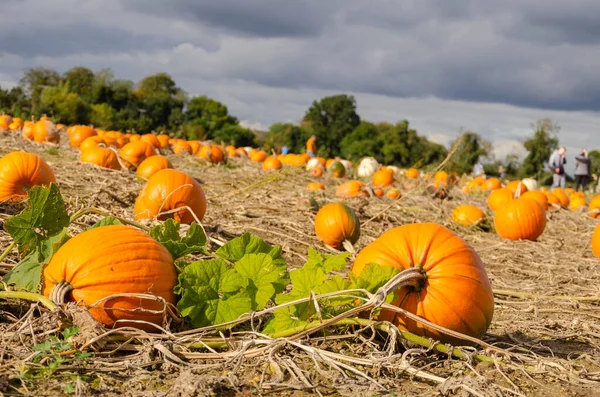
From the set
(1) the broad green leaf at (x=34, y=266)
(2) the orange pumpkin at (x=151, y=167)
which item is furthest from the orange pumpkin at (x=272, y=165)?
(1) the broad green leaf at (x=34, y=266)

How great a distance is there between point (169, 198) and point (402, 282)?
2.86 meters

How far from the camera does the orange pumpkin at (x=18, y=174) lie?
498 centimetres

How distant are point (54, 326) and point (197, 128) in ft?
109

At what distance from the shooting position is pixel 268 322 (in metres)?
2.71

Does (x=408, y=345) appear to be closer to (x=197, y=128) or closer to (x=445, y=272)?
(x=445, y=272)

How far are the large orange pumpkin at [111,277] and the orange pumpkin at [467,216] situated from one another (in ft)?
20.8

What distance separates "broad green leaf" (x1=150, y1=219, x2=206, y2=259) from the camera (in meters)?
2.94

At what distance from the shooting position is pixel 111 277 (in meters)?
2.62

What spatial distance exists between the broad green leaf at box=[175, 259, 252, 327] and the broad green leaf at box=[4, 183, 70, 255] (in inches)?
27.4

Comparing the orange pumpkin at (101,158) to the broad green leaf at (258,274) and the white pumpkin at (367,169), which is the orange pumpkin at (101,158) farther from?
the white pumpkin at (367,169)

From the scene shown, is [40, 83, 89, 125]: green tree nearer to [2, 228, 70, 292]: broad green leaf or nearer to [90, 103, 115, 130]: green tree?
[90, 103, 115, 130]: green tree

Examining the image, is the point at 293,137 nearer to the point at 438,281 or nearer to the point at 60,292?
the point at 438,281

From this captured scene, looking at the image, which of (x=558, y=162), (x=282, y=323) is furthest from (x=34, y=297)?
(x=558, y=162)

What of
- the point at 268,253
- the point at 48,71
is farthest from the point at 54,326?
the point at 48,71
